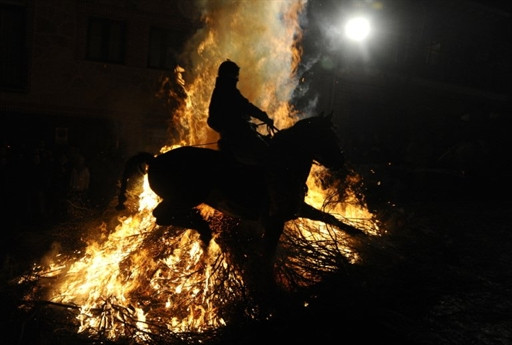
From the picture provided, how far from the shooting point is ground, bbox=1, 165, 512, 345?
504 cm

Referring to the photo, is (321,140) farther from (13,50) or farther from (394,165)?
(13,50)

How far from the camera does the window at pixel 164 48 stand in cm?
1498

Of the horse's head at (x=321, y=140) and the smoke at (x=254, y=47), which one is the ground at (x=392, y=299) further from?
the smoke at (x=254, y=47)

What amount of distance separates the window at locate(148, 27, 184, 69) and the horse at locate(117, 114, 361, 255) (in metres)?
10.4

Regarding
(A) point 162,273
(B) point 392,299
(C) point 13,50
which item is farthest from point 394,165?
(C) point 13,50

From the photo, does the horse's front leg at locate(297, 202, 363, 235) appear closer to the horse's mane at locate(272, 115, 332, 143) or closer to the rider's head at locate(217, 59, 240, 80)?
the horse's mane at locate(272, 115, 332, 143)

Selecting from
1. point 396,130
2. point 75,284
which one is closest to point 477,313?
point 75,284

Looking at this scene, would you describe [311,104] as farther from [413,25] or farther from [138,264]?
[138,264]

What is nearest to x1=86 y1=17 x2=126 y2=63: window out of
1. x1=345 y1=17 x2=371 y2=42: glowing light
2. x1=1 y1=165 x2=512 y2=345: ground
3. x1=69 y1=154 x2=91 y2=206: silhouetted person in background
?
x1=69 y1=154 x2=91 y2=206: silhouetted person in background

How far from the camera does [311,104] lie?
66.6 ft

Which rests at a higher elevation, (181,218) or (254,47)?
(254,47)

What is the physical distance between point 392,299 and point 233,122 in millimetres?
3896

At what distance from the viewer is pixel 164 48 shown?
15.1 metres

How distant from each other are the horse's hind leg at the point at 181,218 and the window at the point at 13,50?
36.3 ft
